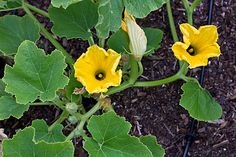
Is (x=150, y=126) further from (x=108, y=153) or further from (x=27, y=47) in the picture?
(x=27, y=47)

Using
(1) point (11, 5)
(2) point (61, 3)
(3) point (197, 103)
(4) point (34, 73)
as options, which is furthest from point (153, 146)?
(1) point (11, 5)

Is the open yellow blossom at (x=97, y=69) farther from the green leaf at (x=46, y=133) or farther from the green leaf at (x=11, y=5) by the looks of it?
the green leaf at (x=11, y=5)

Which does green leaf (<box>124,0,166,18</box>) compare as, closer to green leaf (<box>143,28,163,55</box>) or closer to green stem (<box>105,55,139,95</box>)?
green stem (<box>105,55,139,95</box>)

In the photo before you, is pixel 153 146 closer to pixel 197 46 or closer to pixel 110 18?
pixel 197 46

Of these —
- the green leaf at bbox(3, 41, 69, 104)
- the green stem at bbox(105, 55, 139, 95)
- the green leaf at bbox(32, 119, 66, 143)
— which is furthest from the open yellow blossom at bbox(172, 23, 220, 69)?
the green leaf at bbox(32, 119, 66, 143)

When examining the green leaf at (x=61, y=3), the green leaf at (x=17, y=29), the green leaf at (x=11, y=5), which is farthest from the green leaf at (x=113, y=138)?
the green leaf at (x=11, y=5)

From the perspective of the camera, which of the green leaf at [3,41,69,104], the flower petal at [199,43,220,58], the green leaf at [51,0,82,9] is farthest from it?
the flower petal at [199,43,220,58]
